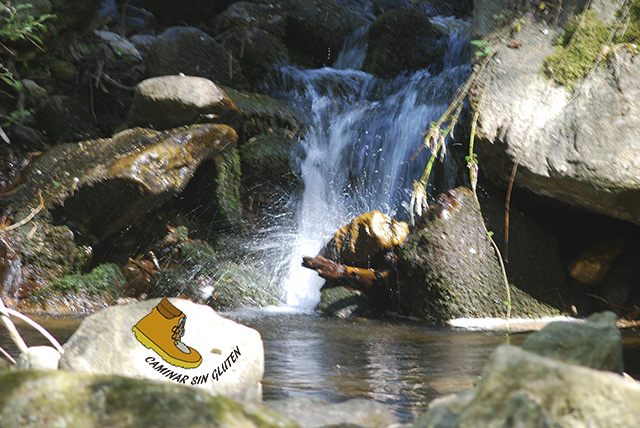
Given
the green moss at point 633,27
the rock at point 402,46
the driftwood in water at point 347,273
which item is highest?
the rock at point 402,46

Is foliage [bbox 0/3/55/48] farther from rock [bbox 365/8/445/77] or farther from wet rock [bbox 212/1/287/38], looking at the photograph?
rock [bbox 365/8/445/77]

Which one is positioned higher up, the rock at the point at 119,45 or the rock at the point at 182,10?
the rock at the point at 182,10

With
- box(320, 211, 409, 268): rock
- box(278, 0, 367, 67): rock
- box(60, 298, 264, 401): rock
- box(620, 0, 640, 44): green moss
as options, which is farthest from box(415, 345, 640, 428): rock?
box(278, 0, 367, 67): rock

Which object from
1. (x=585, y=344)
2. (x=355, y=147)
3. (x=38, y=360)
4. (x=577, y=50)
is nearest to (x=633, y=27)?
(x=577, y=50)

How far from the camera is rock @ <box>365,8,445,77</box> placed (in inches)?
385

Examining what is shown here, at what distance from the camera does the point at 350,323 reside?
189 inches

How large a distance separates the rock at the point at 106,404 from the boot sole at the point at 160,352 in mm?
585

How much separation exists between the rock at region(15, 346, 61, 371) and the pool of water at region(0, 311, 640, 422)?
33.5 inches

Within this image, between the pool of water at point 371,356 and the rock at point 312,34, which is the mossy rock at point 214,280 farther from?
the rock at point 312,34

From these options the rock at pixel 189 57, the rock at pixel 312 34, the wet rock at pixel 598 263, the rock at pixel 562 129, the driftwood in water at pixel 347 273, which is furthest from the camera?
the rock at pixel 312 34

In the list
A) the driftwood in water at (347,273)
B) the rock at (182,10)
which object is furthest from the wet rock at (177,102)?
the rock at (182,10)

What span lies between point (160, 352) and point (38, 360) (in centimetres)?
44

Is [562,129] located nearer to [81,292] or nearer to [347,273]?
[347,273]

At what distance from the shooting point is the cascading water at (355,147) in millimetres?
6914
